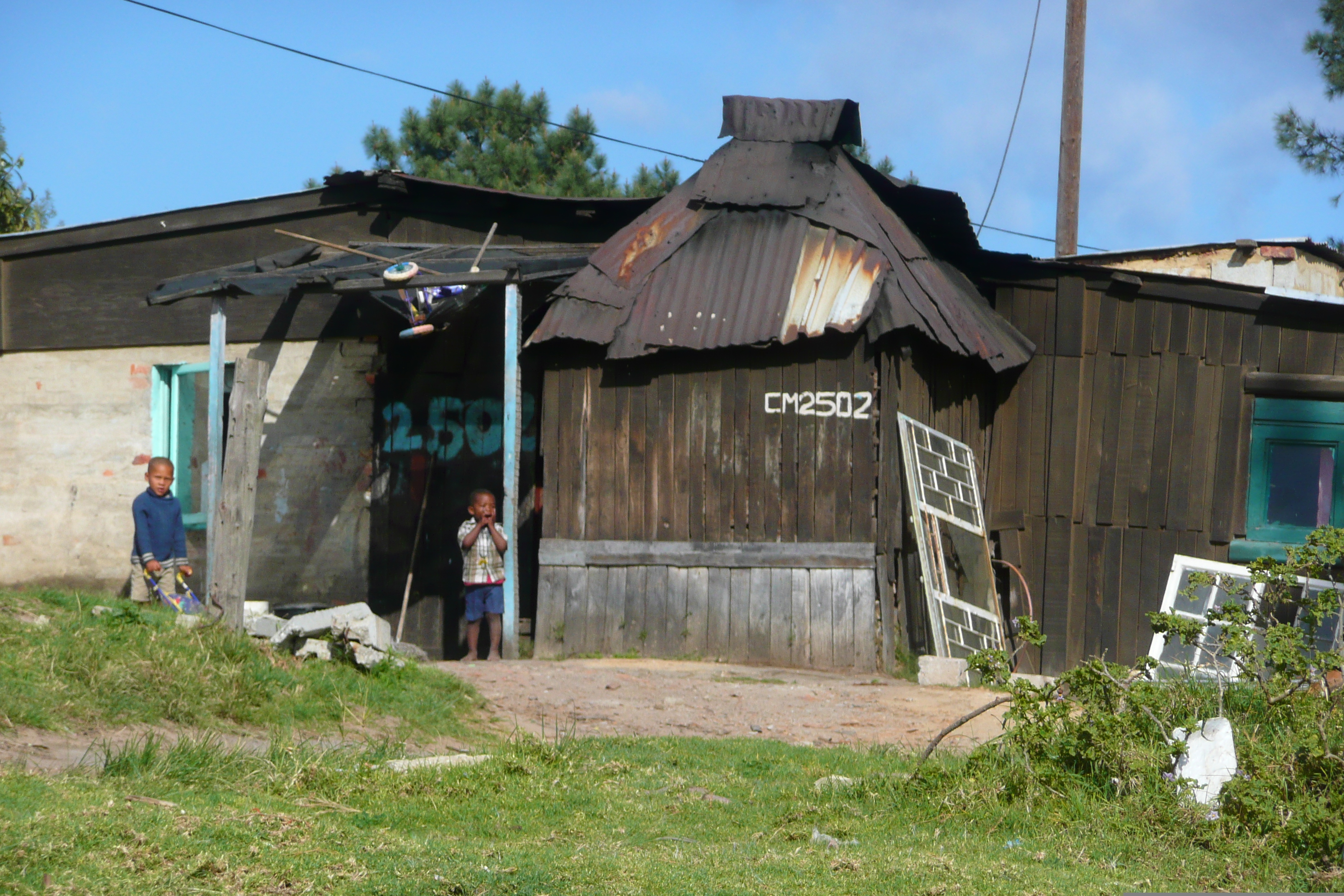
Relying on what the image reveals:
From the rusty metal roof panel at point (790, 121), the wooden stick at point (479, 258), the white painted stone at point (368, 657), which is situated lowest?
the white painted stone at point (368, 657)

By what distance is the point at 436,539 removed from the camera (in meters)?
12.0

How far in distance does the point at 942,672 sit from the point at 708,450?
102 inches

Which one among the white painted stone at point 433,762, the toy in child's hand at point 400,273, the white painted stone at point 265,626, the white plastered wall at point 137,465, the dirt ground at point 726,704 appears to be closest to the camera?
the white painted stone at point 433,762

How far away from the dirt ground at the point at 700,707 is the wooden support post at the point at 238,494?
5.00 feet

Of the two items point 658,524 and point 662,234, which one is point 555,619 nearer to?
point 658,524

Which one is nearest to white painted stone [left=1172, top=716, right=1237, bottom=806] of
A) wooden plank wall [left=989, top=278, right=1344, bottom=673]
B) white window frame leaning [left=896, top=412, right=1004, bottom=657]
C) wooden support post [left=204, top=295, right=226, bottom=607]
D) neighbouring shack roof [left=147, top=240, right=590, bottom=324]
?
white window frame leaning [left=896, top=412, right=1004, bottom=657]

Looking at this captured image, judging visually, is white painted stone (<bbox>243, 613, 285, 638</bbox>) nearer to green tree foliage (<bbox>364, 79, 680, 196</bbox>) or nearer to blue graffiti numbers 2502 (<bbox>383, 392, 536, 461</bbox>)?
blue graffiti numbers 2502 (<bbox>383, 392, 536, 461</bbox>)

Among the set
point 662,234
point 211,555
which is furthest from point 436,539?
point 662,234

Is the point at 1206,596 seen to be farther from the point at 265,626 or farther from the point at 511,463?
the point at 265,626

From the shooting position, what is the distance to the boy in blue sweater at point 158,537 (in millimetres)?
10398

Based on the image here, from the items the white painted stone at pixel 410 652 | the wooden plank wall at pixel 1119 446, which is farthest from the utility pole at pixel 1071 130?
the white painted stone at pixel 410 652

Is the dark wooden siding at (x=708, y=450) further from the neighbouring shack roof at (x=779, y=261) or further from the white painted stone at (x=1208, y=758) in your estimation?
the white painted stone at (x=1208, y=758)

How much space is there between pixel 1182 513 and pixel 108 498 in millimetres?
10284

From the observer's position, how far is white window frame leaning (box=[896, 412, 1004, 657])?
10180mm
